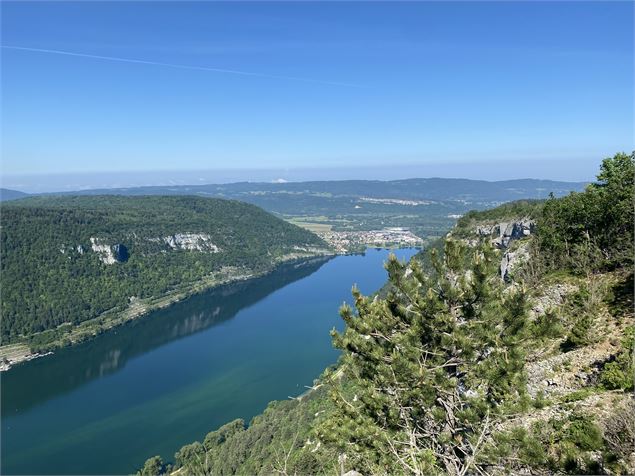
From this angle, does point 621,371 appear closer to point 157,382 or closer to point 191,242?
point 157,382

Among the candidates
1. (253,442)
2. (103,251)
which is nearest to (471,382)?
(253,442)

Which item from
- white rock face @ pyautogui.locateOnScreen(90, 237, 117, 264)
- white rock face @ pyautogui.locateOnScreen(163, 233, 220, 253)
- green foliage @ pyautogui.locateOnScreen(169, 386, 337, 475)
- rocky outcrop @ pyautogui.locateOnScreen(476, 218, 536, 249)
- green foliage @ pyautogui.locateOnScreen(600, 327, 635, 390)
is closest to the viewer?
green foliage @ pyautogui.locateOnScreen(600, 327, 635, 390)

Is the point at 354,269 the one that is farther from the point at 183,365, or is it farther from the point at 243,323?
the point at 183,365

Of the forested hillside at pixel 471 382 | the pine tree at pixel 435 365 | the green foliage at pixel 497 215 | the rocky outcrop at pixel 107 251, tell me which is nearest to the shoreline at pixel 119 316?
the rocky outcrop at pixel 107 251

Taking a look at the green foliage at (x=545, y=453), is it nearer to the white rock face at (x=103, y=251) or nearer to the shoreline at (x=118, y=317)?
the shoreline at (x=118, y=317)

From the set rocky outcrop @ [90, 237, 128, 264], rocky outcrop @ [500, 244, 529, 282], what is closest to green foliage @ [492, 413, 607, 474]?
rocky outcrop @ [500, 244, 529, 282]

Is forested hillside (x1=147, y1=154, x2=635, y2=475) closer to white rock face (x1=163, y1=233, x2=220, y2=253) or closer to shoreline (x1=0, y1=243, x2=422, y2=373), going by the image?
shoreline (x1=0, y1=243, x2=422, y2=373)
